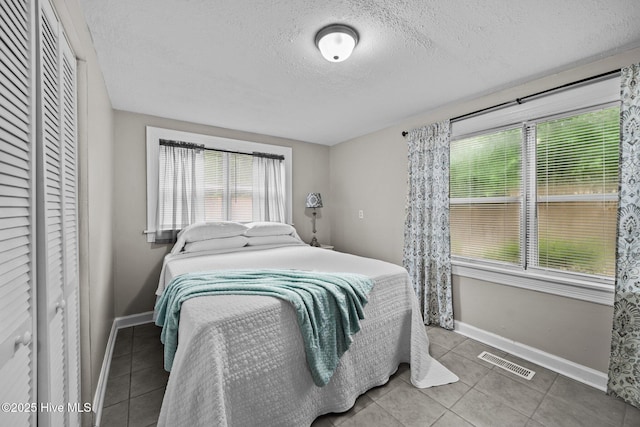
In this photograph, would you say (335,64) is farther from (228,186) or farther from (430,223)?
(228,186)

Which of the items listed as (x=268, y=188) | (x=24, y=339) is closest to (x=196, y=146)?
(x=268, y=188)

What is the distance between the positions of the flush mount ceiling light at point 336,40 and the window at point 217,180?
220cm

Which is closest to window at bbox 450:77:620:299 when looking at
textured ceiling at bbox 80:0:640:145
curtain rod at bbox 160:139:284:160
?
textured ceiling at bbox 80:0:640:145

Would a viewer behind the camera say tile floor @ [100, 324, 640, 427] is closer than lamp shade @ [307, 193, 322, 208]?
Yes

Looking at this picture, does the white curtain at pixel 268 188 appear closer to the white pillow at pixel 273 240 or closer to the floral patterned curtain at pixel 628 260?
the white pillow at pixel 273 240

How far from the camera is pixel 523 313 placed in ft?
7.77

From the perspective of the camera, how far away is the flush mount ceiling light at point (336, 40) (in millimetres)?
1628

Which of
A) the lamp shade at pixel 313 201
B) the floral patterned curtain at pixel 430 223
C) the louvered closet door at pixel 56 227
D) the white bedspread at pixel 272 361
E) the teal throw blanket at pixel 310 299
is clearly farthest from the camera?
the lamp shade at pixel 313 201

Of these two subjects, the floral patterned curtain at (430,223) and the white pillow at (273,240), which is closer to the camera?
the floral patterned curtain at (430,223)

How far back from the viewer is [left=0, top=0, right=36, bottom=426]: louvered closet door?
708 millimetres

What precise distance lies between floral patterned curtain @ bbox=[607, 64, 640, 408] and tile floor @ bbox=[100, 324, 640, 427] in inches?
7.4

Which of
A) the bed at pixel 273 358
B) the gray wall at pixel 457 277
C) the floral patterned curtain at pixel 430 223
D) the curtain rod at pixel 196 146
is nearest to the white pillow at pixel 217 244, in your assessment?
the bed at pixel 273 358

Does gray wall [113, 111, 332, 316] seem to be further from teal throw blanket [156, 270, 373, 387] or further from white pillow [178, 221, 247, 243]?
teal throw blanket [156, 270, 373, 387]

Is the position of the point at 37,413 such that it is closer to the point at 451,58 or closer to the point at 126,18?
the point at 126,18
